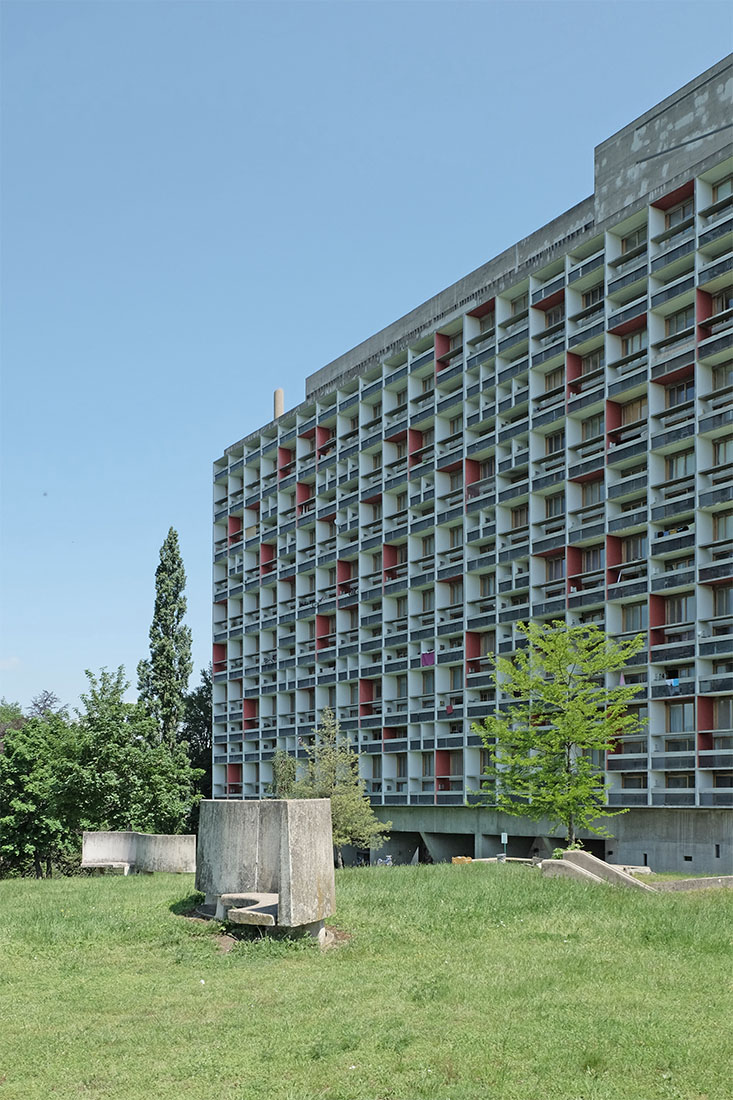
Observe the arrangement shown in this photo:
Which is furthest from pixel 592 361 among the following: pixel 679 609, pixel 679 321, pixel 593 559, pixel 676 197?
pixel 679 609

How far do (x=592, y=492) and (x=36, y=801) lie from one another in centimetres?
2894

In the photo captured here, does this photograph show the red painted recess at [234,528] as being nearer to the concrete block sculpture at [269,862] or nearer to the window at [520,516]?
the window at [520,516]

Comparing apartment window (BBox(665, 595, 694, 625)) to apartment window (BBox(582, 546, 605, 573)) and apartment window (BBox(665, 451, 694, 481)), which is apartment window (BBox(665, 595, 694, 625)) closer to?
apartment window (BBox(582, 546, 605, 573))

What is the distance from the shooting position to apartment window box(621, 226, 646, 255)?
54.7 metres

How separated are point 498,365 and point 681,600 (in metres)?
18.6

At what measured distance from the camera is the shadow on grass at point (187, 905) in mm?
20359

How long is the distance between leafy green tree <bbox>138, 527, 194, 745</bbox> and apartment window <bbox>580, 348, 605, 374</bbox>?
38.8 meters

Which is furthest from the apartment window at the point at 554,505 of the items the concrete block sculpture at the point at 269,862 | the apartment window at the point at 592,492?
the concrete block sculpture at the point at 269,862

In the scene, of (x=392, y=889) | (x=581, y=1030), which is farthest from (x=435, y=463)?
(x=581, y=1030)

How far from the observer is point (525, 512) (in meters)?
61.3

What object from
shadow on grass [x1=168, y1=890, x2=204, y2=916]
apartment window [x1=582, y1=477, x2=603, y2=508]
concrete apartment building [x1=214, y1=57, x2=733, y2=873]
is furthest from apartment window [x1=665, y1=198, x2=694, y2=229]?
shadow on grass [x1=168, y1=890, x2=204, y2=916]

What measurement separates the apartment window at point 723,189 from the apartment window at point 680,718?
21.6 metres

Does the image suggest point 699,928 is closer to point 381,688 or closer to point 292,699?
point 381,688

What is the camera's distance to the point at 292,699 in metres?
82.1
